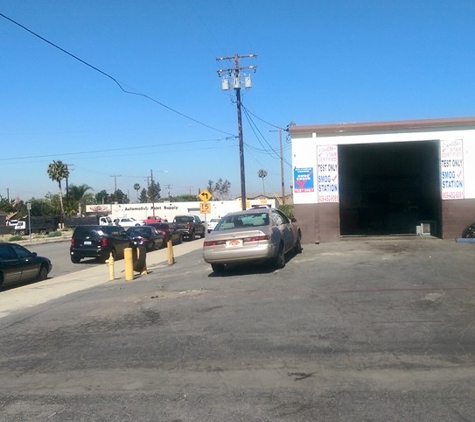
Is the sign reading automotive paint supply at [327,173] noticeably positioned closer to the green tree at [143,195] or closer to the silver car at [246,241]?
the silver car at [246,241]

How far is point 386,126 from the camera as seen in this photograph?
20406mm

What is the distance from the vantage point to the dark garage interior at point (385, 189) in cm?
2547

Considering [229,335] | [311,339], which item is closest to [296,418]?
[311,339]

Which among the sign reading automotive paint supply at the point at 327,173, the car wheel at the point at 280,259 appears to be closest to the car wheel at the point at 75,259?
the sign reading automotive paint supply at the point at 327,173

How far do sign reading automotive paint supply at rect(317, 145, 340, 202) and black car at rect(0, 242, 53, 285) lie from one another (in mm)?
A: 10517

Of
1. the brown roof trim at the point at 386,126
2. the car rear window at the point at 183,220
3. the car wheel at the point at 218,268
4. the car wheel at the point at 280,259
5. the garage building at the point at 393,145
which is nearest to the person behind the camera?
the car wheel at the point at 280,259

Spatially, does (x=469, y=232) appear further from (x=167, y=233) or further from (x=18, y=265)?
(x=167, y=233)

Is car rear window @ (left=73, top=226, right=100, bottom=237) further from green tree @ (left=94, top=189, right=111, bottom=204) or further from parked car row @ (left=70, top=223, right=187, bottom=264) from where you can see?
green tree @ (left=94, top=189, right=111, bottom=204)

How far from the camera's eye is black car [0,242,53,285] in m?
16.0

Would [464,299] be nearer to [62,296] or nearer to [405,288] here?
[405,288]

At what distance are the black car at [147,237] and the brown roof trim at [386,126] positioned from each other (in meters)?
12.1

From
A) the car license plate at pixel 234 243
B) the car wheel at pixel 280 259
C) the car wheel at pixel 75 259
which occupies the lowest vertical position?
the car wheel at pixel 75 259

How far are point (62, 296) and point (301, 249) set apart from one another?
26.9 feet

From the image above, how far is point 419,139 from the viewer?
20.5 meters
